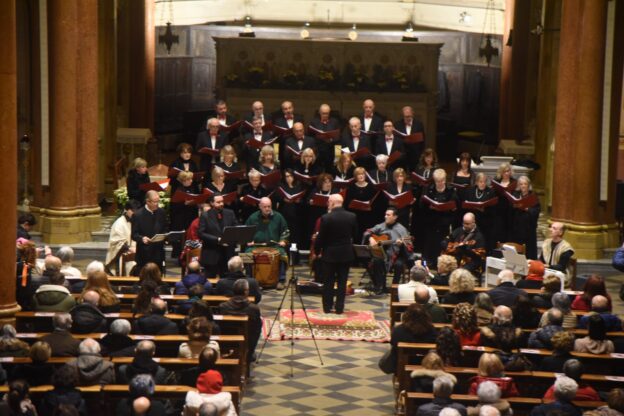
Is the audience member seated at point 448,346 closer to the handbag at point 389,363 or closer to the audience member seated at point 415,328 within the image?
the audience member seated at point 415,328

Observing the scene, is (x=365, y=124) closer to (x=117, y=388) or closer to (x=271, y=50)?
(x=271, y=50)

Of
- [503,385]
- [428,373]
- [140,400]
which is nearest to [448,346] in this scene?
[428,373]

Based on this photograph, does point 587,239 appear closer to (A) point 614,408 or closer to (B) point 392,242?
(B) point 392,242

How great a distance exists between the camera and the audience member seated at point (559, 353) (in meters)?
12.6

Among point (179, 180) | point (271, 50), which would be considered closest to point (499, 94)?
point (271, 50)

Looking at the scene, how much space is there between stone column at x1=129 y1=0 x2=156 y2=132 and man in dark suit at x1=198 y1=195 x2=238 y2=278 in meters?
9.45

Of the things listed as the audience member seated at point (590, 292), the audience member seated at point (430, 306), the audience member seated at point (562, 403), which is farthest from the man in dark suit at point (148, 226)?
the audience member seated at point (562, 403)

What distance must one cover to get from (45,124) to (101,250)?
208 cm

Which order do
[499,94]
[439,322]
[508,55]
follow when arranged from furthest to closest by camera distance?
[499,94]
[508,55]
[439,322]

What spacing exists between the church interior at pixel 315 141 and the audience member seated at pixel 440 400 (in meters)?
0.25

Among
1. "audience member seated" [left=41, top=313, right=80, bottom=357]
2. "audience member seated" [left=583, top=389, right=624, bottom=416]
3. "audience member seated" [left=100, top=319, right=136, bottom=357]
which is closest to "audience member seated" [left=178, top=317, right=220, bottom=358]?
"audience member seated" [left=100, top=319, right=136, bottom=357]

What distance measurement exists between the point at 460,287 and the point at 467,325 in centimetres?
150

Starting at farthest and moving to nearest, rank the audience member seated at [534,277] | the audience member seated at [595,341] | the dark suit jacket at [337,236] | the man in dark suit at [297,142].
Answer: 1. the man in dark suit at [297,142]
2. the dark suit jacket at [337,236]
3. the audience member seated at [534,277]
4. the audience member seated at [595,341]

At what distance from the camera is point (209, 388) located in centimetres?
1153
